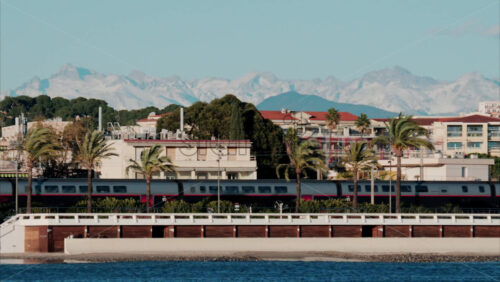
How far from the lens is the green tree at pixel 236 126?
131 m

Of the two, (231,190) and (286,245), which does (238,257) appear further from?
(231,190)

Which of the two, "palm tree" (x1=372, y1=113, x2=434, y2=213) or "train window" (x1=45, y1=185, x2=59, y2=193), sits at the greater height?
"palm tree" (x1=372, y1=113, x2=434, y2=213)

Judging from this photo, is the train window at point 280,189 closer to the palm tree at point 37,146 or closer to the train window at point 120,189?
the train window at point 120,189

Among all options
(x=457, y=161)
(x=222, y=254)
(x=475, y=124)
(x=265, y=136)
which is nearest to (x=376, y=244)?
(x=222, y=254)

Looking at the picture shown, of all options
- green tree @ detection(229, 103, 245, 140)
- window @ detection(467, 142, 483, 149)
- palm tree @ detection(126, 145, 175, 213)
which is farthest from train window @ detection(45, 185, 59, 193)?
window @ detection(467, 142, 483, 149)

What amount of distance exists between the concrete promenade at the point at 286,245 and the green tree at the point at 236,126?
55.4m

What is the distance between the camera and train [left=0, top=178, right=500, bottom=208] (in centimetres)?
8675

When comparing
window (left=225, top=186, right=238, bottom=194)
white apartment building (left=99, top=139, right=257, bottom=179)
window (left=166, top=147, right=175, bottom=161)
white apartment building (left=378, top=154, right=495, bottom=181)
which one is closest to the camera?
window (left=225, top=186, right=238, bottom=194)

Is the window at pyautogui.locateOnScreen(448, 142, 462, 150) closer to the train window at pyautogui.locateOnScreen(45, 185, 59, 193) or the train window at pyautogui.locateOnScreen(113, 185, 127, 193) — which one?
the train window at pyautogui.locateOnScreen(113, 185, 127, 193)

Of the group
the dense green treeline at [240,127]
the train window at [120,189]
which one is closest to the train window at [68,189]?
the train window at [120,189]

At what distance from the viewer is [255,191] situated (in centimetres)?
9156

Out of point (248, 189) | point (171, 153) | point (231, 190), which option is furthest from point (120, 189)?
point (171, 153)

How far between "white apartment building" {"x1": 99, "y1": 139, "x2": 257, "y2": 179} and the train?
689 inches

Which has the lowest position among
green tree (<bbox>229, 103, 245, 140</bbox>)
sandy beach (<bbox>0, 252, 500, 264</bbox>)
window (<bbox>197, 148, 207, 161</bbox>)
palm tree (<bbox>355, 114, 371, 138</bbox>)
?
sandy beach (<bbox>0, 252, 500, 264</bbox>)
